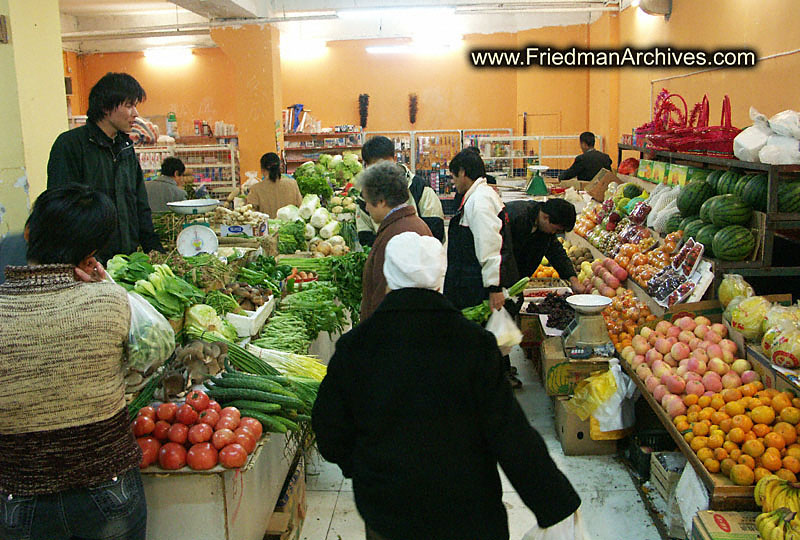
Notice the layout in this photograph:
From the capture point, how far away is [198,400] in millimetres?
2816

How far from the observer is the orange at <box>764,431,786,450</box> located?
3.03m

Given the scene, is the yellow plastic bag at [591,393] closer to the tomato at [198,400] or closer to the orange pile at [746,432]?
the orange pile at [746,432]

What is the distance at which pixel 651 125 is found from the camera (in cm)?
647

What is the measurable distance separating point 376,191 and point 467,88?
1311cm

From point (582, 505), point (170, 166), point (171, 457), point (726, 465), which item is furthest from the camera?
point (170, 166)

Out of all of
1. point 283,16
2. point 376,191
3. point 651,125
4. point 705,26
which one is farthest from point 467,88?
point 376,191

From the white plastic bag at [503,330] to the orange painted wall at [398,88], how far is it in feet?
39.5

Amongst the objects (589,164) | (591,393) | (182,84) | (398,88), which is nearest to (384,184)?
(591,393)

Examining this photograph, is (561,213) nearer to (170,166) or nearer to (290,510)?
(290,510)

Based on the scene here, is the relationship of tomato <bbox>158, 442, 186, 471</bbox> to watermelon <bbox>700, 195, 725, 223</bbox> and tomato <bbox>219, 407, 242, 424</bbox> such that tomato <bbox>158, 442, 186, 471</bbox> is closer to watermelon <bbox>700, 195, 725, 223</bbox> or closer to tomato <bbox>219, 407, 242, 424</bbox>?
tomato <bbox>219, 407, 242, 424</bbox>

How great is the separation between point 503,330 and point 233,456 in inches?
86.5

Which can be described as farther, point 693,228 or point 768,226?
point 693,228

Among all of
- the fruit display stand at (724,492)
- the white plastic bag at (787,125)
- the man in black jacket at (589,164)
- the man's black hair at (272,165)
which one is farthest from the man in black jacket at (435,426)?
the man in black jacket at (589,164)

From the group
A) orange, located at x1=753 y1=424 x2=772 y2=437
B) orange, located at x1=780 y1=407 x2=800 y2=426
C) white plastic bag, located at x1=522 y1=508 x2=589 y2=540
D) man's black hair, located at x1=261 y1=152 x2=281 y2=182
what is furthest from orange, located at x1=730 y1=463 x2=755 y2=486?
man's black hair, located at x1=261 y1=152 x2=281 y2=182
